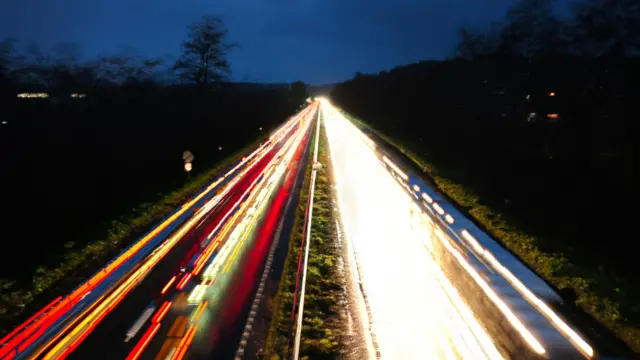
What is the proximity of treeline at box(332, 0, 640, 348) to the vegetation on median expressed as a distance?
665 centimetres

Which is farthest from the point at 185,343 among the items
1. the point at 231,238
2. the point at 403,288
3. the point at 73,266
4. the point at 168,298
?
the point at 231,238

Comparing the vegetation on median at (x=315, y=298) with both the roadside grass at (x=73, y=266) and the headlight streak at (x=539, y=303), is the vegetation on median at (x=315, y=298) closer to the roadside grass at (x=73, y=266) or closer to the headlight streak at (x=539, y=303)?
the headlight streak at (x=539, y=303)

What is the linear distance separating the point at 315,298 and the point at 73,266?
308 inches

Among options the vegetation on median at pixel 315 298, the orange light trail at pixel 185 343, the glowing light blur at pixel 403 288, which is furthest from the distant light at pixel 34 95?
the orange light trail at pixel 185 343

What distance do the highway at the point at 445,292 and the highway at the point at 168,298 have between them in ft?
11.5

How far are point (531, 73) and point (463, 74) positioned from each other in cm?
1506

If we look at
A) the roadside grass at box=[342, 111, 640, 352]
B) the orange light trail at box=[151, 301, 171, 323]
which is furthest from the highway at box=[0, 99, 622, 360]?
the roadside grass at box=[342, 111, 640, 352]

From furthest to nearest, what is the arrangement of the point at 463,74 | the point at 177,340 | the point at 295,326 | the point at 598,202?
1. the point at 463,74
2. the point at 598,202
3. the point at 295,326
4. the point at 177,340

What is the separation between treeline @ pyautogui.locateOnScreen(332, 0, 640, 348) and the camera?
15704 millimetres

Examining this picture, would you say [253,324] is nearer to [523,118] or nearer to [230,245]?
[230,245]

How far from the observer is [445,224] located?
63.8 ft

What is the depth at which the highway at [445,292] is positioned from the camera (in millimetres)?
10016

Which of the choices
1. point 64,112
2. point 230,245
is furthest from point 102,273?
point 64,112

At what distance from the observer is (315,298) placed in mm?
12383
